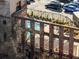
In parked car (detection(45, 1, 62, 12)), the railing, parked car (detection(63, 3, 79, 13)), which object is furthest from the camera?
parked car (detection(45, 1, 62, 12))

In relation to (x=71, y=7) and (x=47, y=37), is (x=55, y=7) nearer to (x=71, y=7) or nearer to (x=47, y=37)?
(x=71, y=7)

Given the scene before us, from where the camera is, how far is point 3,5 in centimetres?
2762

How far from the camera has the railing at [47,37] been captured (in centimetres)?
2717

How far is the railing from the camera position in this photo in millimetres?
27172

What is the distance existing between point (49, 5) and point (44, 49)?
1128 cm

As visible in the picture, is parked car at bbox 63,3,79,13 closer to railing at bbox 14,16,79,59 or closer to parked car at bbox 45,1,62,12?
parked car at bbox 45,1,62,12

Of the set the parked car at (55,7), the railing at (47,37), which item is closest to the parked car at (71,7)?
the parked car at (55,7)

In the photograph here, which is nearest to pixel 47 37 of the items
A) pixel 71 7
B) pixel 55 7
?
pixel 55 7

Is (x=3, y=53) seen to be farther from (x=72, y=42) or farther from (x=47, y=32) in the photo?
(x=72, y=42)

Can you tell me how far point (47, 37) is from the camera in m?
28.2

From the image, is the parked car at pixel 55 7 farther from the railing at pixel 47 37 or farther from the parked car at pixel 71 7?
the railing at pixel 47 37

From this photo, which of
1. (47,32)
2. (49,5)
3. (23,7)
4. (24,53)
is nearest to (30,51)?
(24,53)

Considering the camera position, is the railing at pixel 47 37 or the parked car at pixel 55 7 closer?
the railing at pixel 47 37

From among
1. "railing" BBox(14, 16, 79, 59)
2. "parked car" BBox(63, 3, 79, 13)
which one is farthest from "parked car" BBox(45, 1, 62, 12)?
"railing" BBox(14, 16, 79, 59)
